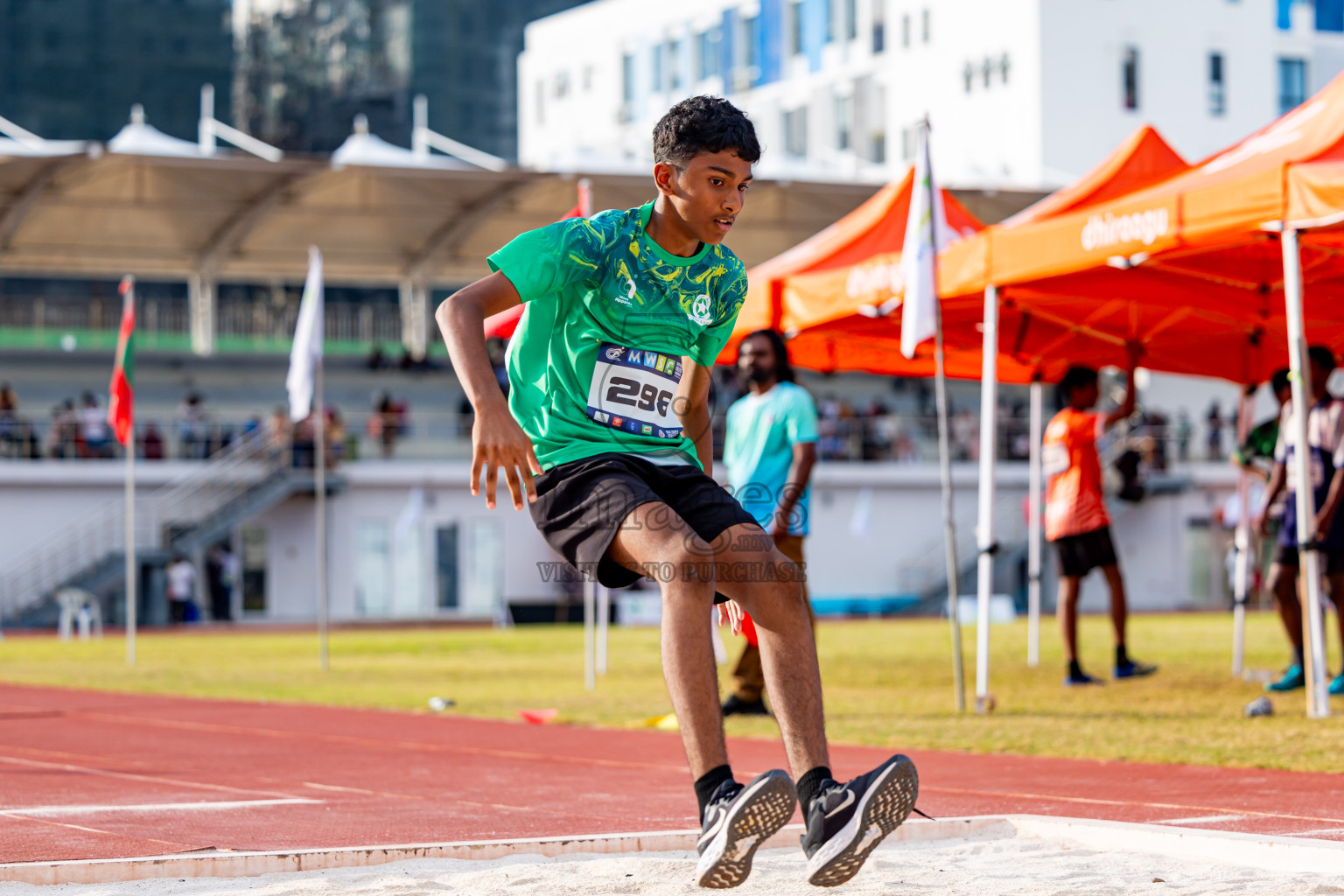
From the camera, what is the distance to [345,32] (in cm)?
6494

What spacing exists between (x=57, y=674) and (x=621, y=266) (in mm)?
13181

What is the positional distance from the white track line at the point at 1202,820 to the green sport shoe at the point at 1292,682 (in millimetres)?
5531

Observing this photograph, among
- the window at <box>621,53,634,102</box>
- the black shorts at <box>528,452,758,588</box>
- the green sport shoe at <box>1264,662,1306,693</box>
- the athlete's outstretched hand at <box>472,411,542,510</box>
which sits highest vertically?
the window at <box>621,53,634,102</box>

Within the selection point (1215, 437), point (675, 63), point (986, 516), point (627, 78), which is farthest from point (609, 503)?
point (627, 78)

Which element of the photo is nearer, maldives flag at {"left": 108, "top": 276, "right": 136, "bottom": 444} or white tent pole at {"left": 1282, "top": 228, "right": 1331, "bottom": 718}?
white tent pole at {"left": 1282, "top": 228, "right": 1331, "bottom": 718}

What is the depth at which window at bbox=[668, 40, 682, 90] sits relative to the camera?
205 ft

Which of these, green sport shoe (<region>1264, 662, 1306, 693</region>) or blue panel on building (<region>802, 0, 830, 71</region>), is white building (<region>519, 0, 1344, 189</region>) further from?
green sport shoe (<region>1264, 662, 1306, 693</region>)

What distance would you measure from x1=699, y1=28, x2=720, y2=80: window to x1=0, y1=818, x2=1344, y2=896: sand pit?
5864 centimetres

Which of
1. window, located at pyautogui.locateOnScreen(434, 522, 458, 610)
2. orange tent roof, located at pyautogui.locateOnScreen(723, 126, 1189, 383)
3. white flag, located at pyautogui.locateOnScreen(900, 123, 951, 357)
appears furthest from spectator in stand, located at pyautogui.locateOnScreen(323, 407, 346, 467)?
white flag, located at pyautogui.locateOnScreen(900, 123, 951, 357)

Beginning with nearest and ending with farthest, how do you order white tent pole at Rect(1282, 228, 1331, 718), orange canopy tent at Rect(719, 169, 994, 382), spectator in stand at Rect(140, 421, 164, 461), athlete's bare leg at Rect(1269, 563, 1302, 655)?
white tent pole at Rect(1282, 228, 1331, 718) → athlete's bare leg at Rect(1269, 563, 1302, 655) → orange canopy tent at Rect(719, 169, 994, 382) → spectator in stand at Rect(140, 421, 164, 461)

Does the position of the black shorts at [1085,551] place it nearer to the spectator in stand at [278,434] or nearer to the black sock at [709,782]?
the black sock at [709,782]

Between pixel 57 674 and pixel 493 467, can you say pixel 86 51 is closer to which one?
pixel 57 674

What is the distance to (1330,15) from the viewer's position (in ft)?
188

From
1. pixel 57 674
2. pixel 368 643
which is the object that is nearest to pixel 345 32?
pixel 368 643
